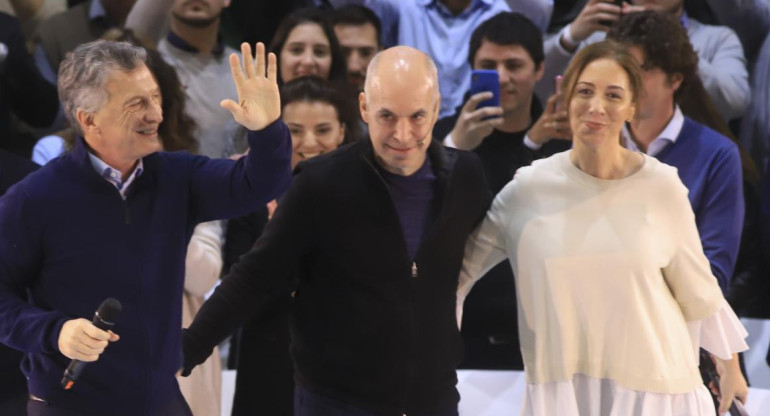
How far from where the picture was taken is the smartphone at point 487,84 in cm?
429

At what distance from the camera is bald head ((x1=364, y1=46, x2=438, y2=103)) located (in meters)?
2.98

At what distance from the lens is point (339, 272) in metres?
3.05

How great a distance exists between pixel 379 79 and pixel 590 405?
1.07 metres

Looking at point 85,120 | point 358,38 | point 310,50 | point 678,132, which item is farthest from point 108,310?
point 358,38

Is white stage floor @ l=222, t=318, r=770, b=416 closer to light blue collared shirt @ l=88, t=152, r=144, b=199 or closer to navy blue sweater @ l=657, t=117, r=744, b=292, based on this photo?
navy blue sweater @ l=657, t=117, r=744, b=292

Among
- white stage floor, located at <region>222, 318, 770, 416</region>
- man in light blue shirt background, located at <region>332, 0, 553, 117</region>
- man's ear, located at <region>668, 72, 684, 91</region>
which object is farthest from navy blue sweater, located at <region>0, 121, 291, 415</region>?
man in light blue shirt background, located at <region>332, 0, 553, 117</region>

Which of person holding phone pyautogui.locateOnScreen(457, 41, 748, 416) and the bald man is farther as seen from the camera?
person holding phone pyautogui.locateOnScreen(457, 41, 748, 416)

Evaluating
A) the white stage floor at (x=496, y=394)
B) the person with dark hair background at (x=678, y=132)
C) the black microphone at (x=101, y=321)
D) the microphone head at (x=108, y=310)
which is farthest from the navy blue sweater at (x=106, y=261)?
the person with dark hair background at (x=678, y=132)

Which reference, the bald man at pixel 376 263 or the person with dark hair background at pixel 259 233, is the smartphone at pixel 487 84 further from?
the bald man at pixel 376 263

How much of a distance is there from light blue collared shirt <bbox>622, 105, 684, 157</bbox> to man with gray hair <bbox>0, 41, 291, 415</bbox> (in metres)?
1.61

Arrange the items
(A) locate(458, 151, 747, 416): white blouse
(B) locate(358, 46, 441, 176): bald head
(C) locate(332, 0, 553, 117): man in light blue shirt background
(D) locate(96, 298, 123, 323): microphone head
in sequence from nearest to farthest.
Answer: (D) locate(96, 298, 123, 323): microphone head
(B) locate(358, 46, 441, 176): bald head
(A) locate(458, 151, 747, 416): white blouse
(C) locate(332, 0, 553, 117): man in light blue shirt background

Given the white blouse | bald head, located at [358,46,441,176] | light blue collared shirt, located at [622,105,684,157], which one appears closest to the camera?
bald head, located at [358,46,441,176]

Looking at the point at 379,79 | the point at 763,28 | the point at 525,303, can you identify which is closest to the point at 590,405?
the point at 525,303

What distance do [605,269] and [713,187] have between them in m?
0.97
